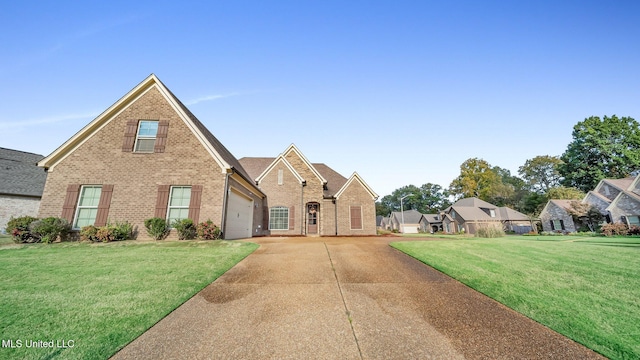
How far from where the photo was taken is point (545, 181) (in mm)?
56781

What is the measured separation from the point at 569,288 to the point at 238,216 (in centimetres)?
1227

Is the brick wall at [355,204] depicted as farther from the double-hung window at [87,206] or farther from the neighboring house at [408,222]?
the neighboring house at [408,222]

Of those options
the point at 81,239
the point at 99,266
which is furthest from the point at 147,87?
the point at 99,266

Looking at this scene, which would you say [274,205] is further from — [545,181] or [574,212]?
[545,181]

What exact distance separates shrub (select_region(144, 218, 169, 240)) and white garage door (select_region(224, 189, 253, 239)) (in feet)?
8.08

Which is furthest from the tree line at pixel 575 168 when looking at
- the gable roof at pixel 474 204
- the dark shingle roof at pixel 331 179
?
the dark shingle roof at pixel 331 179

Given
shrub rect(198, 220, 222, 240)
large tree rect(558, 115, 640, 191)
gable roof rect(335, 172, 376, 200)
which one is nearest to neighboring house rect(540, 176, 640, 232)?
large tree rect(558, 115, 640, 191)

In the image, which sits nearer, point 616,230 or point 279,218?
point 279,218

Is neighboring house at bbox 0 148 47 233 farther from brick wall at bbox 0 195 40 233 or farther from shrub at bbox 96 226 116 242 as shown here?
shrub at bbox 96 226 116 242

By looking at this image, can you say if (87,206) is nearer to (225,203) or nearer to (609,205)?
(225,203)

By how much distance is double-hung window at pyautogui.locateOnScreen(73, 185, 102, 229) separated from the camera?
9.79 m

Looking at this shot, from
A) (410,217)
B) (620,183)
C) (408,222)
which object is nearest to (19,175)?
(408,222)

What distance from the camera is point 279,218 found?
57.8ft

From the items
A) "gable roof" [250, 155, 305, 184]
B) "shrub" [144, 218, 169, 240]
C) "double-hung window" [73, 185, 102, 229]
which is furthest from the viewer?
"gable roof" [250, 155, 305, 184]
